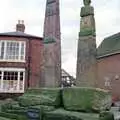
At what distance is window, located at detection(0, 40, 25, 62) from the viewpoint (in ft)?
104

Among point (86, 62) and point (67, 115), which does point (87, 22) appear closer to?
point (86, 62)

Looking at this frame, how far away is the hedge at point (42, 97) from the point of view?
10312mm

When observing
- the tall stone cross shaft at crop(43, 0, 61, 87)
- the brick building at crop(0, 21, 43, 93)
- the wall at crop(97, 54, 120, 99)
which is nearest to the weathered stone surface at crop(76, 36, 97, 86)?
the tall stone cross shaft at crop(43, 0, 61, 87)

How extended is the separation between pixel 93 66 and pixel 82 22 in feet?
6.00

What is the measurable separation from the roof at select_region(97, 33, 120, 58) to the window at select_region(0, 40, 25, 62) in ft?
41.7

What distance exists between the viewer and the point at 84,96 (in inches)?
376

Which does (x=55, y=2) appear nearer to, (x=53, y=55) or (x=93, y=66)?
(x=53, y=55)

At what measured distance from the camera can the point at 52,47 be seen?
41.1 ft

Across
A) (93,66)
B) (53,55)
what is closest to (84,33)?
(93,66)

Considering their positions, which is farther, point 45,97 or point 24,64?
point 24,64

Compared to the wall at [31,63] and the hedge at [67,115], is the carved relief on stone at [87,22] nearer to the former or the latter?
the hedge at [67,115]

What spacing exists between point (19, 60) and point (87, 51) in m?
21.6

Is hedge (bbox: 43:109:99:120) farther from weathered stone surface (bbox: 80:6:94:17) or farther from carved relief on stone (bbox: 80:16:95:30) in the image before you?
weathered stone surface (bbox: 80:6:94:17)

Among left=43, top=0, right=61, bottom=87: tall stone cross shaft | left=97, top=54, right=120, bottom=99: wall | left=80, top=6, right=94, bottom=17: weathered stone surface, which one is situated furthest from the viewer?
Result: left=97, top=54, right=120, bottom=99: wall
